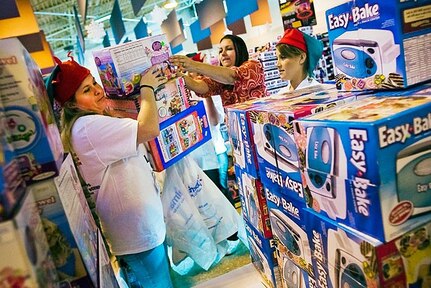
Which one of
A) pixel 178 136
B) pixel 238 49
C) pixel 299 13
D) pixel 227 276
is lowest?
pixel 227 276

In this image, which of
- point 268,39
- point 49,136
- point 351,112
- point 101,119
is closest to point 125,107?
point 101,119

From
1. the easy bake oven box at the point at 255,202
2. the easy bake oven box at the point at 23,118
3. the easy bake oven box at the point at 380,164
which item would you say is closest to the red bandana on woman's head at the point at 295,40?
the easy bake oven box at the point at 255,202

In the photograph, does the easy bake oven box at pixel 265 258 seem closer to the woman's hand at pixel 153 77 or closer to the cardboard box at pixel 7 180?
the woman's hand at pixel 153 77

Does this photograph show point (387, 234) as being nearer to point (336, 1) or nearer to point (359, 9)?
point (359, 9)

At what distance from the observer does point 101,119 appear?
143 centimetres

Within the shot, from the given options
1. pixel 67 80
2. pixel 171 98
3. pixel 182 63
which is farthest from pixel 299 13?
pixel 67 80

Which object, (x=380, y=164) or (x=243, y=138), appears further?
(x=243, y=138)

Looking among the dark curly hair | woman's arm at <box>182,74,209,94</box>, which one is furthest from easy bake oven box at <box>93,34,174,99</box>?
the dark curly hair

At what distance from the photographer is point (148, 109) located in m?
1.54

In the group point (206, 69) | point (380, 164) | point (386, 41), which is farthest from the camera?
point (206, 69)

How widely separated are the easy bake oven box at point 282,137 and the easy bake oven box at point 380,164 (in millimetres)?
178

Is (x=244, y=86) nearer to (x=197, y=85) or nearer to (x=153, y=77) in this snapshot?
(x=197, y=85)

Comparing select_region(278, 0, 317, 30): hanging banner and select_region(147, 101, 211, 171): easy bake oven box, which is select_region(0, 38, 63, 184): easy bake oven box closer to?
select_region(147, 101, 211, 171): easy bake oven box

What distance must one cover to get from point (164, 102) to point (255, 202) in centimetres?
69
